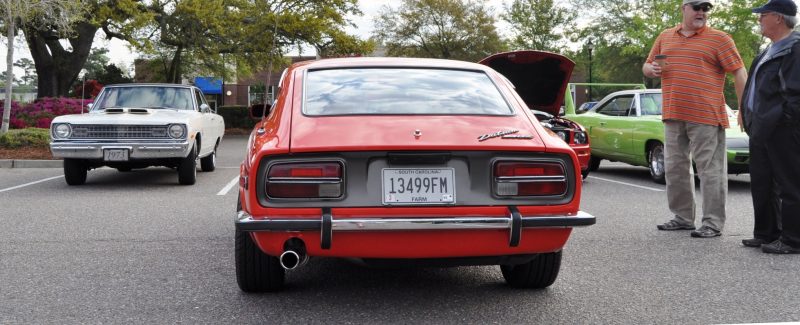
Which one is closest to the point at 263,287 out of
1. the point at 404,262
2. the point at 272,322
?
the point at 272,322

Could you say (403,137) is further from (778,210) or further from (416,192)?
(778,210)

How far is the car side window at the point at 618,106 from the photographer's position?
11.3 m

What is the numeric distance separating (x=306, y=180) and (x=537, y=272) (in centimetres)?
148

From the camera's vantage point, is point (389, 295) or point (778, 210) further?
point (778, 210)

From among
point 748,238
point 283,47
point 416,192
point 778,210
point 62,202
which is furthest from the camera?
point 283,47

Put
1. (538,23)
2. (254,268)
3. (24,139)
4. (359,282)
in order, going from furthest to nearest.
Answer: (538,23) < (24,139) < (359,282) < (254,268)

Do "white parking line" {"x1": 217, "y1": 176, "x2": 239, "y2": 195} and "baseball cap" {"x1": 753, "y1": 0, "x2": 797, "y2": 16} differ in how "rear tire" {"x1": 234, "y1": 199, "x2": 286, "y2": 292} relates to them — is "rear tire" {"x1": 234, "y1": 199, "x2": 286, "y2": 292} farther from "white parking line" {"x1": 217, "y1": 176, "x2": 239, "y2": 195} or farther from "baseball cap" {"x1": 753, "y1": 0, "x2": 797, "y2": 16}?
"white parking line" {"x1": 217, "y1": 176, "x2": 239, "y2": 195}

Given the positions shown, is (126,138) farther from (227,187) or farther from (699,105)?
(699,105)

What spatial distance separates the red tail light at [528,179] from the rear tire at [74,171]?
25.9 feet

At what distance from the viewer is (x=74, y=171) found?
32.4 ft

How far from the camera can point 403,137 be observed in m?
3.49

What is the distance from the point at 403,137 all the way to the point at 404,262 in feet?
1.92

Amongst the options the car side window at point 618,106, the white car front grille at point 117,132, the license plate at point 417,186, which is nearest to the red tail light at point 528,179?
the license plate at point 417,186

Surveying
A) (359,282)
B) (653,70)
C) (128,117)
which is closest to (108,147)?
(128,117)
